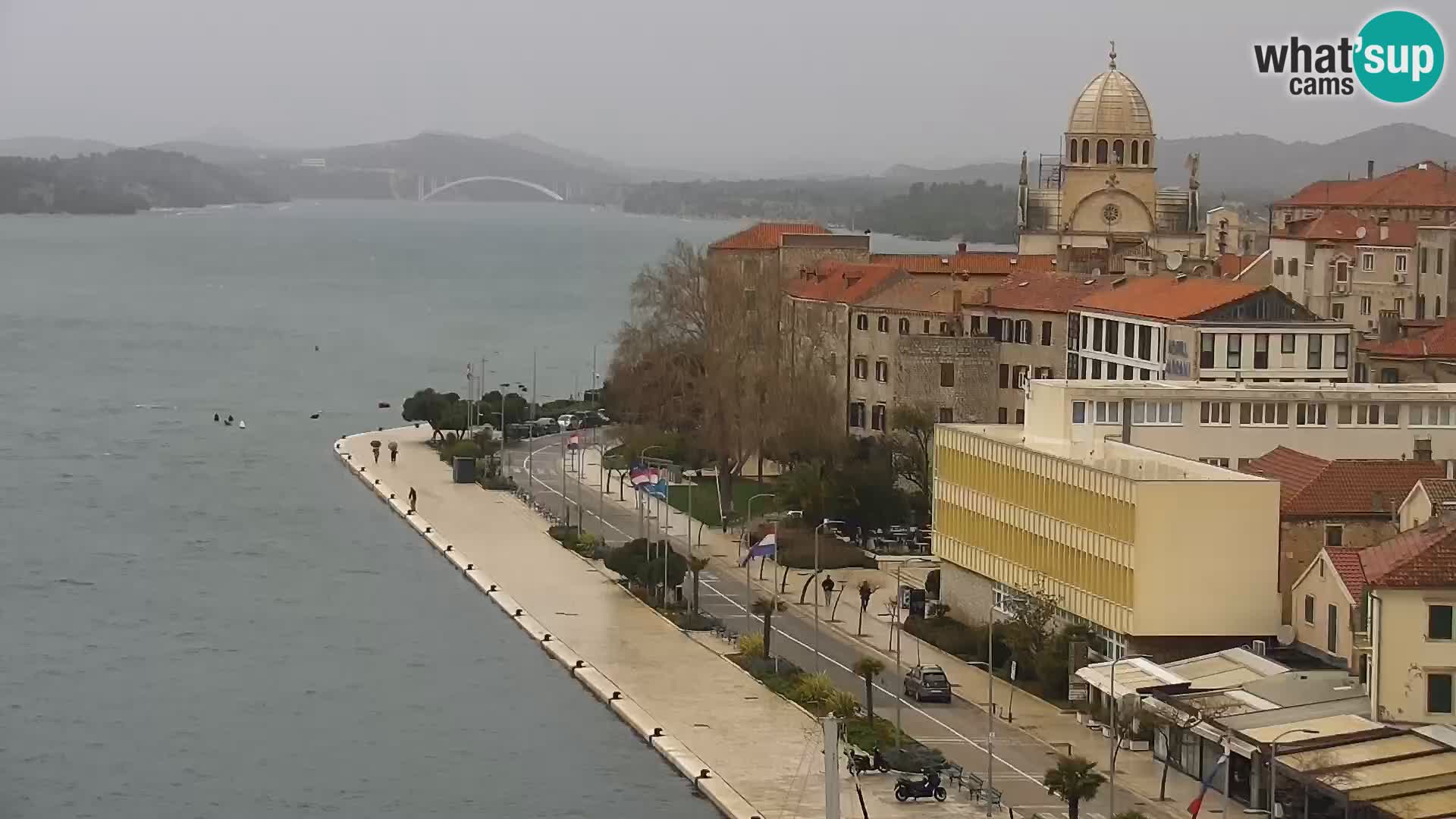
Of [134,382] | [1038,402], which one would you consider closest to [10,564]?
[1038,402]

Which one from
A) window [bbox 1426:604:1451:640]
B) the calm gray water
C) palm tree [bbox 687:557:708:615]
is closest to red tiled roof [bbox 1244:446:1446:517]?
window [bbox 1426:604:1451:640]

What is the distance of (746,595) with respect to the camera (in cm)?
3041

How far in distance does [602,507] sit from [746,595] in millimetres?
8817

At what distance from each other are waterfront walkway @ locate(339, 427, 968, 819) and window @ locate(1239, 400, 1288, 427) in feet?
19.0

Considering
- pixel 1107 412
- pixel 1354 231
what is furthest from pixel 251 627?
pixel 1354 231

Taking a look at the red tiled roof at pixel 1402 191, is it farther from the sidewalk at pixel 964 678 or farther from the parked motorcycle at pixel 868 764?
the parked motorcycle at pixel 868 764

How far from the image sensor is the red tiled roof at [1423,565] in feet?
64.0

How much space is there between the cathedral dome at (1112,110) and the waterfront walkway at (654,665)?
1301 cm

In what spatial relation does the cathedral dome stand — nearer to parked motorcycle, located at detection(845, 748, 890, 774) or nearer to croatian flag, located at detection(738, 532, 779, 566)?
croatian flag, located at detection(738, 532, 779, 566)

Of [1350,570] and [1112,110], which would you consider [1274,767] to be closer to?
[1350,570]

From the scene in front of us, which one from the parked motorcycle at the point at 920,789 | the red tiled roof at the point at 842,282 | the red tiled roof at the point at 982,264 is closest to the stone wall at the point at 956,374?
the red tiled roof at the point at 842,282

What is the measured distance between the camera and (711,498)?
126ft

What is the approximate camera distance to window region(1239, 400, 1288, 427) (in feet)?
90.2

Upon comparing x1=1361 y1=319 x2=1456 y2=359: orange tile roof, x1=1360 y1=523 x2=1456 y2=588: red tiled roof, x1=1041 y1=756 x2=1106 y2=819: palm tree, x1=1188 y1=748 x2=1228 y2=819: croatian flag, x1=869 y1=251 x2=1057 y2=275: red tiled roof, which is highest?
x1=869 y1=251 x2=1057 y2=275: red tiled roof
